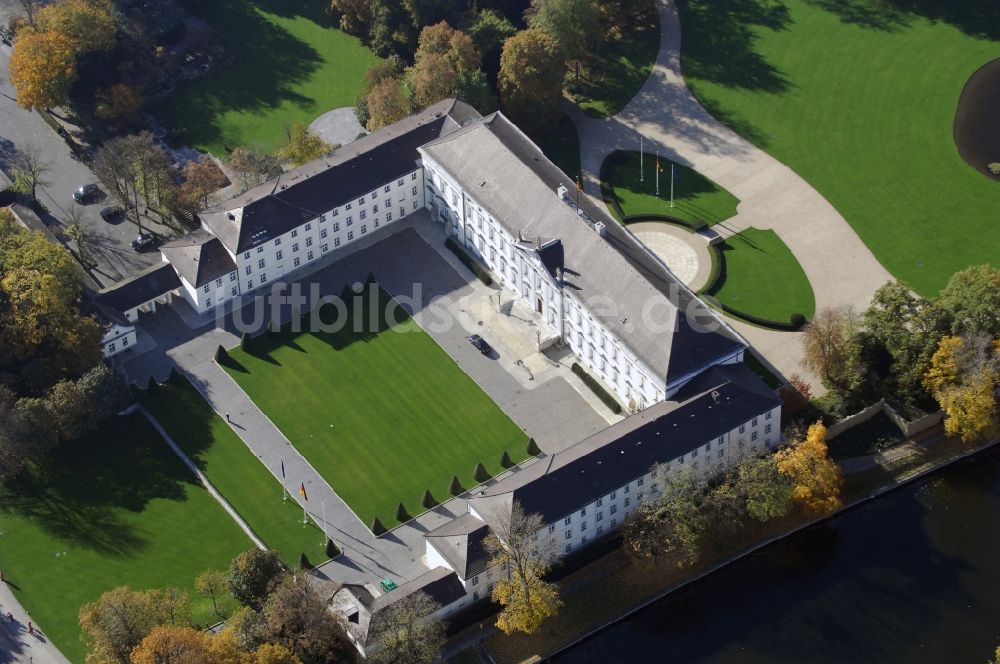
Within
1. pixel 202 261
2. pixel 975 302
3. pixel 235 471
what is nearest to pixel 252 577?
pixel 235 471

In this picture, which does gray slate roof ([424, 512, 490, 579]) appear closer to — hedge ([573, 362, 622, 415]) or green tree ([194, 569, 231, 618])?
green tree ([194, 569, 231, 618])

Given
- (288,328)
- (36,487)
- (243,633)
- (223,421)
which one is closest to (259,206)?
(288,328)

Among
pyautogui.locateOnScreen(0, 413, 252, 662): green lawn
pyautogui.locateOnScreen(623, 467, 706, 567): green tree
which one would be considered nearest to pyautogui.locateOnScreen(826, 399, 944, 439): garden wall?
pyautogui.locateOnScreen(623, 467, 706, 567): green tree

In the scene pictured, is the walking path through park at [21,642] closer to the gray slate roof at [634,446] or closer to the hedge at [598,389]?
the gray slate roof at [634,446]

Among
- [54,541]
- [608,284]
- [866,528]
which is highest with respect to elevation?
[608,284]

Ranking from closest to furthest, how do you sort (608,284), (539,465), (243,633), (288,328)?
(243,633)
(539,465)
(608,284)
(288,328)

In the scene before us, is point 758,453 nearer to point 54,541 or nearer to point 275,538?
point 275,538

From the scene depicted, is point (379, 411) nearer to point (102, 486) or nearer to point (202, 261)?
point (202, 261)

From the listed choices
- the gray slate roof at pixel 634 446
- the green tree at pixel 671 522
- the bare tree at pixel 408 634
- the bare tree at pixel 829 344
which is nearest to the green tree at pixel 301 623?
the bare tree at pixel 408 634
